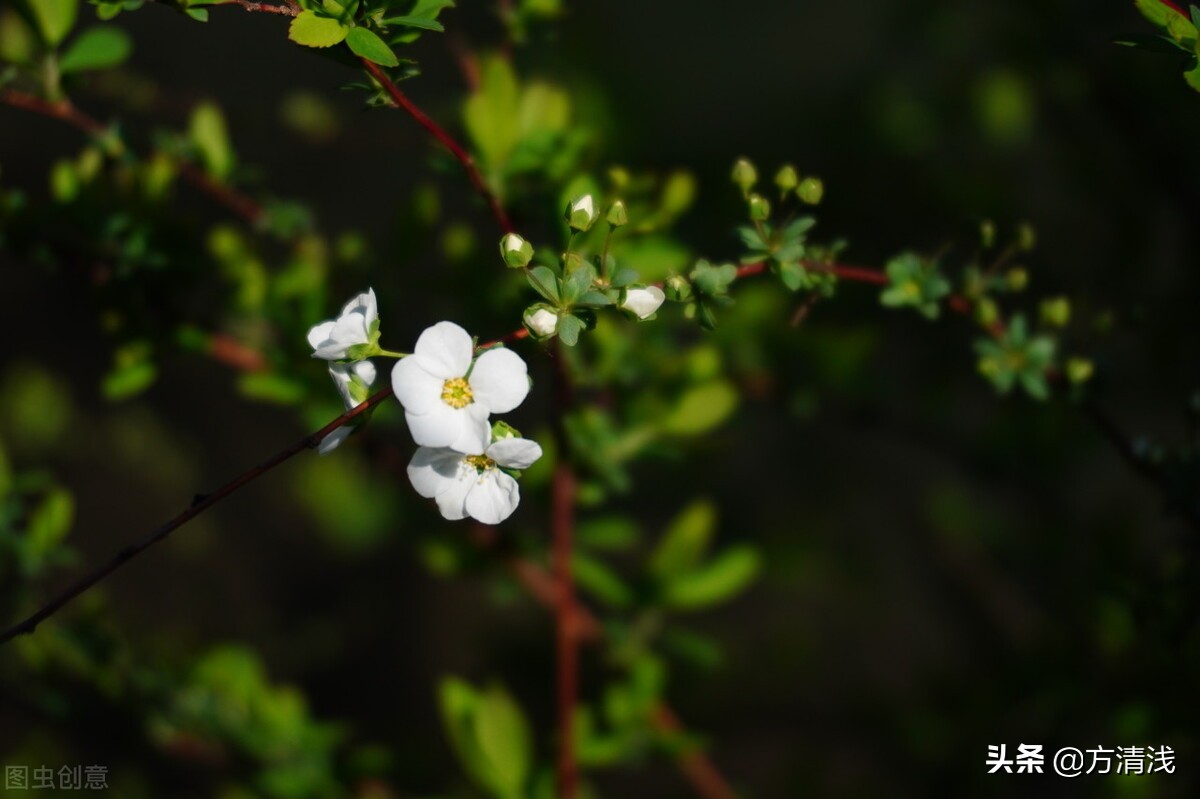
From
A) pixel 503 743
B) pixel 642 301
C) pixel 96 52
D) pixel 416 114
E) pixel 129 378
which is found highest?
pixel 96 52

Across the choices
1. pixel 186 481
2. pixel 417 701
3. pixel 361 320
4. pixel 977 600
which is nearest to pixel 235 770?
pixel 417 701

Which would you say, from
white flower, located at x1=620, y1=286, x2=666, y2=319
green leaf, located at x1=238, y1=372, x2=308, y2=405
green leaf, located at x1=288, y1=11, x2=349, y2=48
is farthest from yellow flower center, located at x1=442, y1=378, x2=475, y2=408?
green leaf, located at x1=238, y1=372, x2=308, y2=405

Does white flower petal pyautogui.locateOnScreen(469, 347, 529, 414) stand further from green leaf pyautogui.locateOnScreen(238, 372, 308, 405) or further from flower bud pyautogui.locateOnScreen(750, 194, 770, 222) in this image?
green leaf pyautogui.locateOnScreen(238, 372, 308, 405)

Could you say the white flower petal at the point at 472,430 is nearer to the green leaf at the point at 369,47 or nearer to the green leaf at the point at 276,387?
the green leaf at the point at 369,47

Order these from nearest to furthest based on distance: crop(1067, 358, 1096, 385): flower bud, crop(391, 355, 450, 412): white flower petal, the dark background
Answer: crop(391, 355, 450, 412): white flower petal → crop(1067, 358, 1096, 385): flower bud → the dark background

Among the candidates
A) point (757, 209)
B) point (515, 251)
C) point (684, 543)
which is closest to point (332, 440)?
point (515, 251)

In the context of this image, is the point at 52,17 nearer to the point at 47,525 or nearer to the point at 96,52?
the point at 96,52

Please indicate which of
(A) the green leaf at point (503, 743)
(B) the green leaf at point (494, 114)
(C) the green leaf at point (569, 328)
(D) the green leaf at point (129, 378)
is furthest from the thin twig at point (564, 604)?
(D) the green leaf at point (129, 378)
